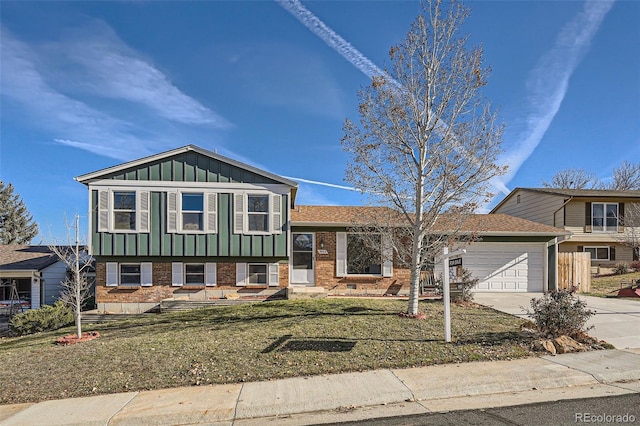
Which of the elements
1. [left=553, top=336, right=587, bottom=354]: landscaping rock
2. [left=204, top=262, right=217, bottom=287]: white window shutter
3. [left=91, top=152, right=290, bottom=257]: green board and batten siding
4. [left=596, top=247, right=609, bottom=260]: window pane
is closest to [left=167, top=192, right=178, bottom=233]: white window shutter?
[left=91, top=152, right=290, bottom=257]: green board and batten siding

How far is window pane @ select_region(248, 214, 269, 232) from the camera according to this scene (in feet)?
50.7

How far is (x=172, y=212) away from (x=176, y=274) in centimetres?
243

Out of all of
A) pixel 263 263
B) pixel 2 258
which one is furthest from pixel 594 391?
pixel 2 258

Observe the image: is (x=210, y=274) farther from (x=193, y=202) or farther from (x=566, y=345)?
(x=566, y=345)

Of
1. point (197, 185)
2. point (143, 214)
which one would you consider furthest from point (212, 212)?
point (143, 214)

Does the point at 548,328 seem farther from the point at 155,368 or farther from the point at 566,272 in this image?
the point at 566,272

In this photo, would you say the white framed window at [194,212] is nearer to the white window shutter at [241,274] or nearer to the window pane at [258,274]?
the white window shutter at [241,274]

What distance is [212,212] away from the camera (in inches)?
597

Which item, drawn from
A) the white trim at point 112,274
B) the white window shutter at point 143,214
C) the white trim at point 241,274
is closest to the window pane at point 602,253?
the white trim at point 241,274

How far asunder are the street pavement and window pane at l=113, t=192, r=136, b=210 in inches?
390

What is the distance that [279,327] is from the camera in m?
9.55

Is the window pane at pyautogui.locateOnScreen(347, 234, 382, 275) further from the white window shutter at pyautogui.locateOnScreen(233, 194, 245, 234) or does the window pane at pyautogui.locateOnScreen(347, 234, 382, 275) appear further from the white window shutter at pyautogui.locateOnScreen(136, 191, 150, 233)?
the white window shutter at pyautogui.locateOnScreen(136, 191, 150, 233)

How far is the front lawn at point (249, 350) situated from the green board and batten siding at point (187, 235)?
4252mm

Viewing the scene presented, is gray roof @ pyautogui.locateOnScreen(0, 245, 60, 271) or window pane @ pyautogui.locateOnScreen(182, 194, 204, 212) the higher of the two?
window pane @ pyautogui.locateOnScreen(182, 194, 204, 212)
